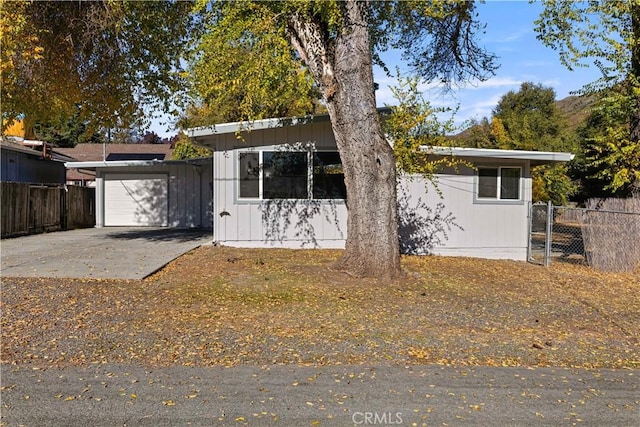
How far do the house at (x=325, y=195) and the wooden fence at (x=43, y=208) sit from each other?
19.3ft

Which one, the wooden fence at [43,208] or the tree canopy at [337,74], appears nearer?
the tree canopy at [337,74]

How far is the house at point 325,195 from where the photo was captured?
37.9 feet

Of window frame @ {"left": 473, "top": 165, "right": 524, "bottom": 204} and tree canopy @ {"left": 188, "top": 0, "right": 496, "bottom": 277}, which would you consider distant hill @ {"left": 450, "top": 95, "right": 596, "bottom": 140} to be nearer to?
window frame @ {"left": 473, "top": 165, "right": 524, "bottom": 204}

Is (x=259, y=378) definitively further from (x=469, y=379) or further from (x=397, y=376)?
(x=469, y=379)

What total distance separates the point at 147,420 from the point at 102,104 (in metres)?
10.1

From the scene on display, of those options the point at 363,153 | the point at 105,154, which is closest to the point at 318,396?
the point at 363,153

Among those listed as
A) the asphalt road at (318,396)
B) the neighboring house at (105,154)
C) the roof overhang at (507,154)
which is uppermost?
the neighboring house at (105,154)

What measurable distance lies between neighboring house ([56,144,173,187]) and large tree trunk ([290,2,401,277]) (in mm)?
22674

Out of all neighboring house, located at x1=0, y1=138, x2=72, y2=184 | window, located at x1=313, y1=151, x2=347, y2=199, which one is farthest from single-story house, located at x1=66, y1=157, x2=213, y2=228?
window, located at x1=313, y1=151, x2=347, y2=199

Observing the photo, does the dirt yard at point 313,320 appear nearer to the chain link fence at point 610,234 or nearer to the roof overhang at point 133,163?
the chain link fence at point 610,234

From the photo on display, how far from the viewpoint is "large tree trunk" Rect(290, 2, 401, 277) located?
8.09m

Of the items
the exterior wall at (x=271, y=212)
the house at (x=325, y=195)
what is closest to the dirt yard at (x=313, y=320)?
the exterior wall at (x=271, y=212)

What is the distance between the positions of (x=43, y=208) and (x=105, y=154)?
15.6 m

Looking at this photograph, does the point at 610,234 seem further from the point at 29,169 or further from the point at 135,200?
the point at 29,169
